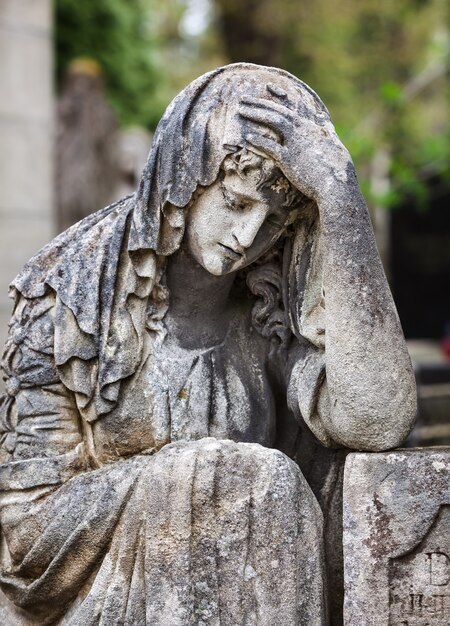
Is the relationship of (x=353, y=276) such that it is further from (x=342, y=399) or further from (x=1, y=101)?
(x=1, y=101)

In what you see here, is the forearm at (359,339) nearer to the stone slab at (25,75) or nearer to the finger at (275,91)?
the finger at (275,91)

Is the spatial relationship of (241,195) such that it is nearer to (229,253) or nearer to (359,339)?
(229,253)

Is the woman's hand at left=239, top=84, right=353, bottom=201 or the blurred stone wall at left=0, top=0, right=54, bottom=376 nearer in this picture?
the woman's hand at left=239, top=84, right=353, bottom=201

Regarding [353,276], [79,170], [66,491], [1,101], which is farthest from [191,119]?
[79,170]

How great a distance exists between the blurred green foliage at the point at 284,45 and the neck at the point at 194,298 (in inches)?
448

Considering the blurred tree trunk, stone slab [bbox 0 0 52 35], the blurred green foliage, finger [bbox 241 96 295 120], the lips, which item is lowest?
the lips

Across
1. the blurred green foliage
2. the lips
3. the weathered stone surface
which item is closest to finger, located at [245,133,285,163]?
the lips

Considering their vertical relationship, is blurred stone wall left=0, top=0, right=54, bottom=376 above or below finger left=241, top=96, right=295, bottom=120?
above

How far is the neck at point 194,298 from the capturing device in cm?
380

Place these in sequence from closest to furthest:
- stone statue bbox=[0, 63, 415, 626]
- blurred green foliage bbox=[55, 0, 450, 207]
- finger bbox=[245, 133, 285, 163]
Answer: stone statue bbox=[0, 63, 415, 626] < finger bbox=[245, 133, 285, 163] < blurred green foliage bbox=[55, 0, 450, 207]

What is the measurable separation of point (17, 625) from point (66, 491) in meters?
0.51

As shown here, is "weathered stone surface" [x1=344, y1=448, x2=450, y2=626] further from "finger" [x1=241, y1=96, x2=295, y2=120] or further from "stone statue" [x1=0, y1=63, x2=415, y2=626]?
"finger" [x1=241, y1=96, x2=295, y2=120]

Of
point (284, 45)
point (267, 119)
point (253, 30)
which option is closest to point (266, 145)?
point (267, 119)

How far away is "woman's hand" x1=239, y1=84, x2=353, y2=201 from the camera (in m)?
3.50
